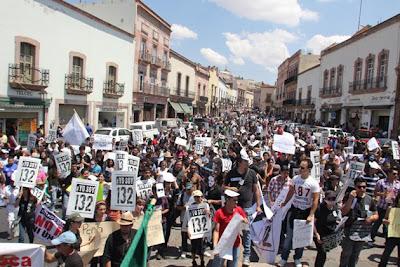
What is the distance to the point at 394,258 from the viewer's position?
8250 millimetres

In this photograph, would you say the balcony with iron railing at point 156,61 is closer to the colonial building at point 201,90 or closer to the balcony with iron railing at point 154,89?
the balcony with iron railing at point 154,89

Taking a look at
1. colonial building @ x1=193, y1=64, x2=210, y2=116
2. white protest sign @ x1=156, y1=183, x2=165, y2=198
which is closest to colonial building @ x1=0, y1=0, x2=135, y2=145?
white protest sign @ x1=156, y1=183, x2=165, y2=198

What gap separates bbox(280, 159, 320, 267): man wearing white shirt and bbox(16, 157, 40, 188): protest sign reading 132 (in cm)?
470

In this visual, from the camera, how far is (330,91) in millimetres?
43969

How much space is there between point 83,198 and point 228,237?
2.64 metres

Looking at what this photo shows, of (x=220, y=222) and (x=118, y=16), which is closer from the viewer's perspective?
(x=220, y=222)

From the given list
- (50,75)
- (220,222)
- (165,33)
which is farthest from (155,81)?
(220,222)

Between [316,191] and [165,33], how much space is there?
38163mm

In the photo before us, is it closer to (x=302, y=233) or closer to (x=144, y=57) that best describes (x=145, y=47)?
(x=144, y=57)

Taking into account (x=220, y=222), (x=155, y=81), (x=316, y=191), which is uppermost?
(x=155, y=81)

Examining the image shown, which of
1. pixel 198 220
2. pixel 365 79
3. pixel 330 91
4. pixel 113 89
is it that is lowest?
pixel 198 220

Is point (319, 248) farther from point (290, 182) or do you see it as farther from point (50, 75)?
point (50, 75)

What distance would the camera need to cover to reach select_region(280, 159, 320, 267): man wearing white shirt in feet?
22.1

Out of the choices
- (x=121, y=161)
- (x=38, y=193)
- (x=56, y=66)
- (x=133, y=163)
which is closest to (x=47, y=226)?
(x=38, y=193)
